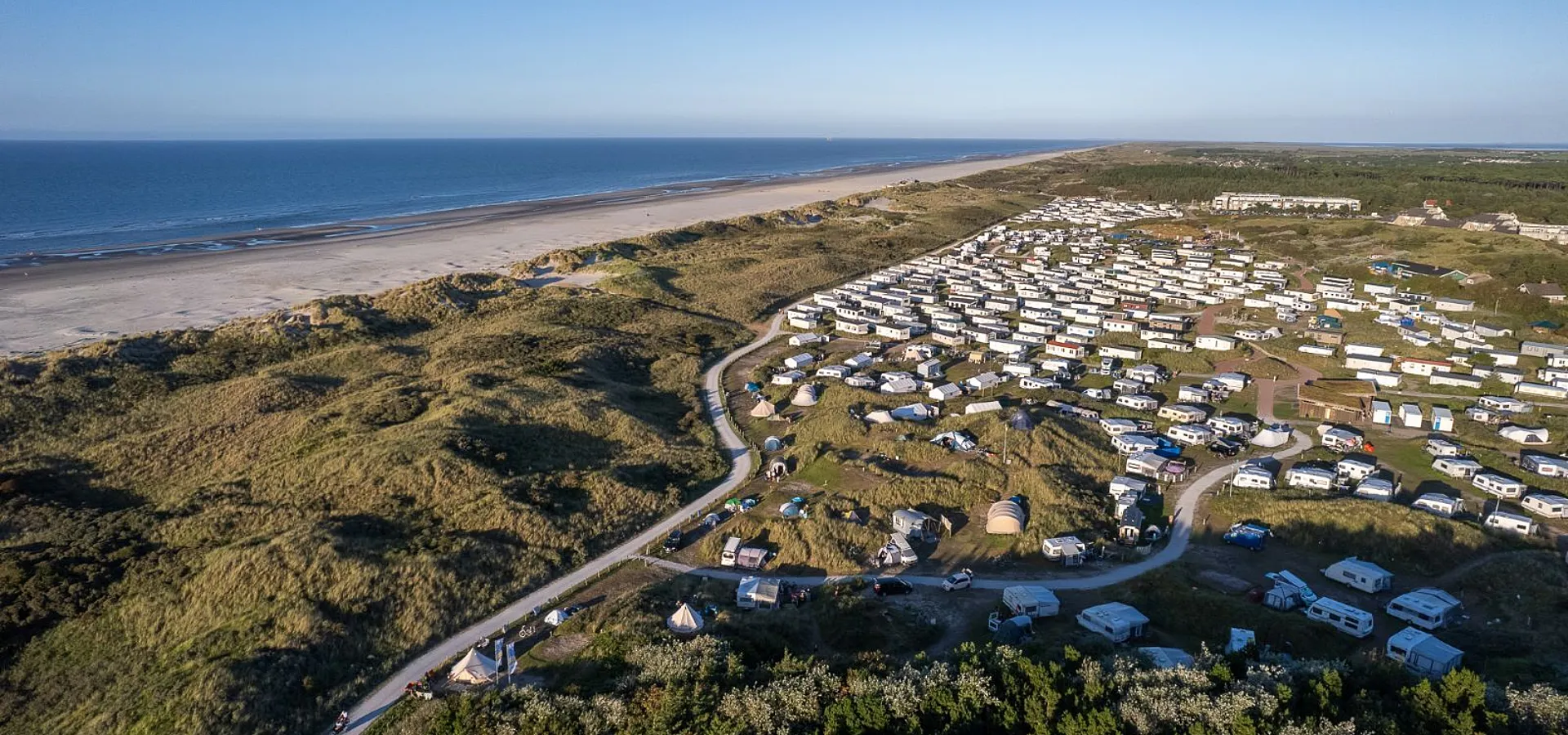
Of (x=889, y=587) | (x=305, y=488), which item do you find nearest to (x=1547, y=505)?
(x=889, y=587)

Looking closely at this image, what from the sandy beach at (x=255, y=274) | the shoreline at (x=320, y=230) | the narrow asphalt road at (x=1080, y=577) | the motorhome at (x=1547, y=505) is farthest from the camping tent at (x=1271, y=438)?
the shoreline at (x=320, y=230)

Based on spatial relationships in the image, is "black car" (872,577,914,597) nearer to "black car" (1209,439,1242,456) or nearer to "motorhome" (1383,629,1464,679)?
"motorhome" (1383,629,1464,679)

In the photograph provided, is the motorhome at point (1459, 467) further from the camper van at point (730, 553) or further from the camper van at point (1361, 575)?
the camper van at point (730, 553)

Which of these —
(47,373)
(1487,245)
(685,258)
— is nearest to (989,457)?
(47,373)

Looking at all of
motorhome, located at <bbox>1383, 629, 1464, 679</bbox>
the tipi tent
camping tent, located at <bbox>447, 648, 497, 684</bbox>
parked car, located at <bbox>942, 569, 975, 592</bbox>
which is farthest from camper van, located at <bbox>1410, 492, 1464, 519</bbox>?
camping tent, located at <bbox>447, 648, 497, 684</bbox>

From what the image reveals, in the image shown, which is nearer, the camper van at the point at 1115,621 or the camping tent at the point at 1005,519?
the camper van at the point at 1115,621

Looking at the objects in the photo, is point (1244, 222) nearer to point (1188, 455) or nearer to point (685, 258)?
point (685, 258)

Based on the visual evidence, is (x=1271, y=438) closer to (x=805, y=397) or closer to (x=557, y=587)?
(x=805, y=397)
